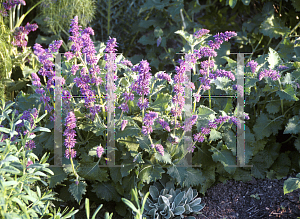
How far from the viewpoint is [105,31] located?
12.8ft

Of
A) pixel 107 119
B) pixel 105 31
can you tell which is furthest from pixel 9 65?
pixel 107 119

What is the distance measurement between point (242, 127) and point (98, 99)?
99 cm

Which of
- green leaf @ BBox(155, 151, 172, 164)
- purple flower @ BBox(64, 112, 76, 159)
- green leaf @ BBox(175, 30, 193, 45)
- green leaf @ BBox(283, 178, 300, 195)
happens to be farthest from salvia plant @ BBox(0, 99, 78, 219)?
green leaf @ BBox(175, 30, 193, 45)

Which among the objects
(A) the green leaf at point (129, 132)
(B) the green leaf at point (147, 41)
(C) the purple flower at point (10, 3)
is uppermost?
(C) the purple flower at point (10, 3)

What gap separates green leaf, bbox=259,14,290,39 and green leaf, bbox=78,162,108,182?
2.07 m

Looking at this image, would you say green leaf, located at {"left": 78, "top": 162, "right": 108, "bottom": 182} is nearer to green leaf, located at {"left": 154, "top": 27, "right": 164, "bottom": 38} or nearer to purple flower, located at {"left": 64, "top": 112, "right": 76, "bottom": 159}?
purple flower, located at {"left": 64, "top": 112, "right": 76, "bottom": 159}

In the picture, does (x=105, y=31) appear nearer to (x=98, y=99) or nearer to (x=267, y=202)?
(x=98, y=99)

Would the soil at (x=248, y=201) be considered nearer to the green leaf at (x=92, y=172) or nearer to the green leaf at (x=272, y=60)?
the green leaf at (x=92, y=172)

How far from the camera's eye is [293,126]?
7.24 ft

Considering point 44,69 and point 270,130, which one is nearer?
point 44,69

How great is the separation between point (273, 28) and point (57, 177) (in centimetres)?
239

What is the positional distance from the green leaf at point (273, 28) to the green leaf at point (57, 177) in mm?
Result: 2244

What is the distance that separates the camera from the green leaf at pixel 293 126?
2178 mm

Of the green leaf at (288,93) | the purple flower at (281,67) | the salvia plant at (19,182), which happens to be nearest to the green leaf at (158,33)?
the purple flower at (281,67)
